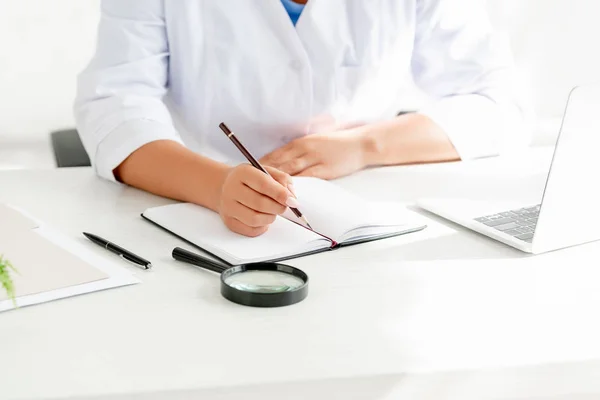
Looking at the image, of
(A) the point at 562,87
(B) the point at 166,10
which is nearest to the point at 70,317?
(B) the point at 166,10

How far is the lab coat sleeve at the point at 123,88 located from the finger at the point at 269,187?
0.34 metres

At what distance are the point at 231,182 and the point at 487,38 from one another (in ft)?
2.81

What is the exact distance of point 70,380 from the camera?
2.39 feet

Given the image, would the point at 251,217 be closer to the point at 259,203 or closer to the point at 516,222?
the point at 259,203

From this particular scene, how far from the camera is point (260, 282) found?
0.94 m

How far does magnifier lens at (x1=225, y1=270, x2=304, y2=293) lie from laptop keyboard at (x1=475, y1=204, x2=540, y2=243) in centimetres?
37

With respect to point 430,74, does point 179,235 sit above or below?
below

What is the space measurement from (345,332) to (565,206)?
0.39m

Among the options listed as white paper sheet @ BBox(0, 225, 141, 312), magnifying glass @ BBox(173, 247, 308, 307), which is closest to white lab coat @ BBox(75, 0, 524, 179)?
white paper sheet @ BBox(0, 225, 141, 312)

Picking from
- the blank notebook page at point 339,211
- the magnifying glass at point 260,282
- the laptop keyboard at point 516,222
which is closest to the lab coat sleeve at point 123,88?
the blank notebook page at point 339,211

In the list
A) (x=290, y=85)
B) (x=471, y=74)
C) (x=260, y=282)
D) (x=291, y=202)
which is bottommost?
(x=260, y=282)

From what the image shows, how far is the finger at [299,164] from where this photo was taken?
1.47m

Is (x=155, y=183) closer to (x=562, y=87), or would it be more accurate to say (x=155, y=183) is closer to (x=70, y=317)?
(x=70, y=317)

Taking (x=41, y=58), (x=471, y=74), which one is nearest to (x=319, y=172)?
(x=471, y=74)
